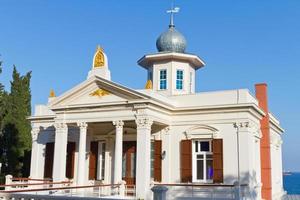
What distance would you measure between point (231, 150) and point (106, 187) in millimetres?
6193

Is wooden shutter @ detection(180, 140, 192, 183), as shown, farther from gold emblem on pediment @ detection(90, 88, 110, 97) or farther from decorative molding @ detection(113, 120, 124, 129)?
gold emblem on pediment @ detection(90, 88, 110, 97)

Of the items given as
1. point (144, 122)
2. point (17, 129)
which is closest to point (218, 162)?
point (144, 122)

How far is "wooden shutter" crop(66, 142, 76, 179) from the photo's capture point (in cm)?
2230

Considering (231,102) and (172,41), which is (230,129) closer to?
(231,102)

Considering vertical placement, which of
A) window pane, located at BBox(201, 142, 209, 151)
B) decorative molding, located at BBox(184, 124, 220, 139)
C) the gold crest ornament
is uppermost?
the gold crest ornament

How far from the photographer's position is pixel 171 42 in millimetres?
24891

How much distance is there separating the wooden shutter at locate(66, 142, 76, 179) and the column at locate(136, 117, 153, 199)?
19.8 feet

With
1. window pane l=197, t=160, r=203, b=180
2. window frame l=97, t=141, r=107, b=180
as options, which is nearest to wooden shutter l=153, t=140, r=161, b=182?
window pane l=197, t=160, r=203, b=180

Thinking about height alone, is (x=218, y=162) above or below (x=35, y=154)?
below

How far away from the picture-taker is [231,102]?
19.2 meters

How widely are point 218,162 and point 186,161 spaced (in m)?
1.58

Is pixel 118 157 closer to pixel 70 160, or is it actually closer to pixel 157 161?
pixel 157 161

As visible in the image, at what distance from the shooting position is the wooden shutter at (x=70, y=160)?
22.3m

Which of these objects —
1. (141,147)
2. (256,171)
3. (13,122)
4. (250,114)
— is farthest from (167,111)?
(13,122)
